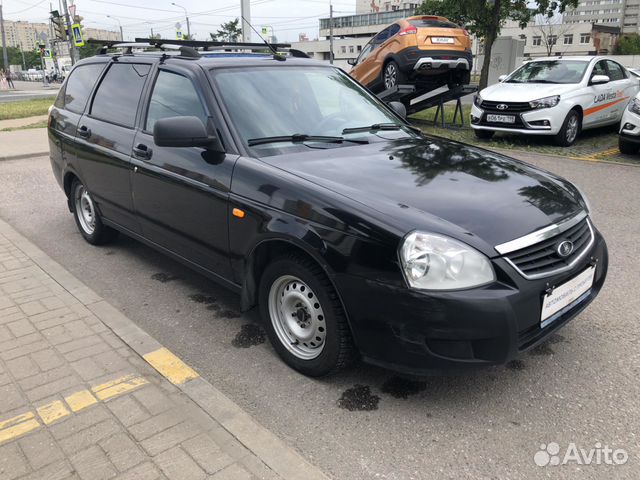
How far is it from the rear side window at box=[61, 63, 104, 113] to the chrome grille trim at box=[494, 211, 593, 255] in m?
4.13

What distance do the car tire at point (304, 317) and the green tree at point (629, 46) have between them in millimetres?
67698

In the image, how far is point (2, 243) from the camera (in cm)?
554

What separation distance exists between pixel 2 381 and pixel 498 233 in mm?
2770

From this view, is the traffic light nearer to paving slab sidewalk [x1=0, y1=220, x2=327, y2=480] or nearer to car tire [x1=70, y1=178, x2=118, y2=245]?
car tire [x1=70, y1=178, x2=118, y2=245]

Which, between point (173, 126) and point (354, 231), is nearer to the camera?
point (354, 231)

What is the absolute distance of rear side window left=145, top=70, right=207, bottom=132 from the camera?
370 cm

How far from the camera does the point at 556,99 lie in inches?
393

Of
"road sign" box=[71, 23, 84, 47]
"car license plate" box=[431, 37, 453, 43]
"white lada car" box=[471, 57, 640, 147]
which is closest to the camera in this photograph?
"white lada car" box=[471, 57, 640, 147]

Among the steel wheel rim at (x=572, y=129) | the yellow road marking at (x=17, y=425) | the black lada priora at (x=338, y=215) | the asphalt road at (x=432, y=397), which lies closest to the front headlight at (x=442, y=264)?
the black lada priora at (x=338, y=215)

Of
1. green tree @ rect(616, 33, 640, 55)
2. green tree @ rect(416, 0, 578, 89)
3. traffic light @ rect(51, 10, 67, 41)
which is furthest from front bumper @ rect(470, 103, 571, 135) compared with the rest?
green tree @ rect(616, 33, 640, 55)

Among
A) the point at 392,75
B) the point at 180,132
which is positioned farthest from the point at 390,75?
the point at 180,132

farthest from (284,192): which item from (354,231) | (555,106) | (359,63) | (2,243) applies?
(359,63)

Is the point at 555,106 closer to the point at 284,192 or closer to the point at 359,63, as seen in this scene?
the point at 359,63

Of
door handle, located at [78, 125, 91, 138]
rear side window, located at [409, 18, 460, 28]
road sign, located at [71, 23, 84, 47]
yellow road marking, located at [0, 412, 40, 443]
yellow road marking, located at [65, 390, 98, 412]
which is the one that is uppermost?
road sign, located at [71, 23, 84, 47]
